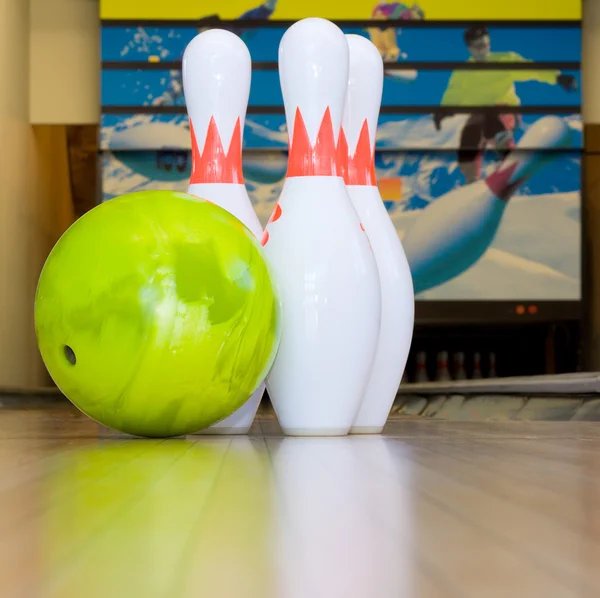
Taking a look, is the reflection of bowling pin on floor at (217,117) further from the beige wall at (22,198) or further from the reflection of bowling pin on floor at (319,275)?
the beige wall at (22,198)

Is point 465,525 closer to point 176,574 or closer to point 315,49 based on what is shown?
point 176,574

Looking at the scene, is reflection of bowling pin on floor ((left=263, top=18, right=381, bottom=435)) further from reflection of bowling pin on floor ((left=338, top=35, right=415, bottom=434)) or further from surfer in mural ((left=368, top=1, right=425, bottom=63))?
surfer in mural ((left=368, top=1, right=425, bottom=63))

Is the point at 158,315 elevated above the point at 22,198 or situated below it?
below

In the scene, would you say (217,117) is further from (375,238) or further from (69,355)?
(69,355)

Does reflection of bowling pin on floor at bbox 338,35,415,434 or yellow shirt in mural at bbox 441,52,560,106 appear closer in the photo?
reflection of bowling pin on floor at bbox 338,35,415,434

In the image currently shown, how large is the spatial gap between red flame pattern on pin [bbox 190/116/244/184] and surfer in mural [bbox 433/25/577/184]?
127 inches

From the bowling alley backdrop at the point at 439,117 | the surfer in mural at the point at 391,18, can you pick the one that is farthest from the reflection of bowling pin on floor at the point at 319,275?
the surfer in mural at the point at 391,18

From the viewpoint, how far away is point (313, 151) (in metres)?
1.24

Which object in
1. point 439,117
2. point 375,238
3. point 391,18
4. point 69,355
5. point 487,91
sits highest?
point 391,18

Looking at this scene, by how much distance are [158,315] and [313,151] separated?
344 millimetres

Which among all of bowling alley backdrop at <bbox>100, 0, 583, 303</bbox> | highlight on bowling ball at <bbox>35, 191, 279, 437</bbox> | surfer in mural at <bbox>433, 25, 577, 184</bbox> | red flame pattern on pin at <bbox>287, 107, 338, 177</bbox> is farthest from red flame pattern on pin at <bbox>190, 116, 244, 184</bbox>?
surfer in mural at <bbox>433, 25, 577, 184</bbox>

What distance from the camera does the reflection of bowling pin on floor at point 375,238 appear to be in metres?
1.28

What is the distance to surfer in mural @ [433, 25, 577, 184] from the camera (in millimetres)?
4434

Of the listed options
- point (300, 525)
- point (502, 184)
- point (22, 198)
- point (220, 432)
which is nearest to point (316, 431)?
point (220, 432)
